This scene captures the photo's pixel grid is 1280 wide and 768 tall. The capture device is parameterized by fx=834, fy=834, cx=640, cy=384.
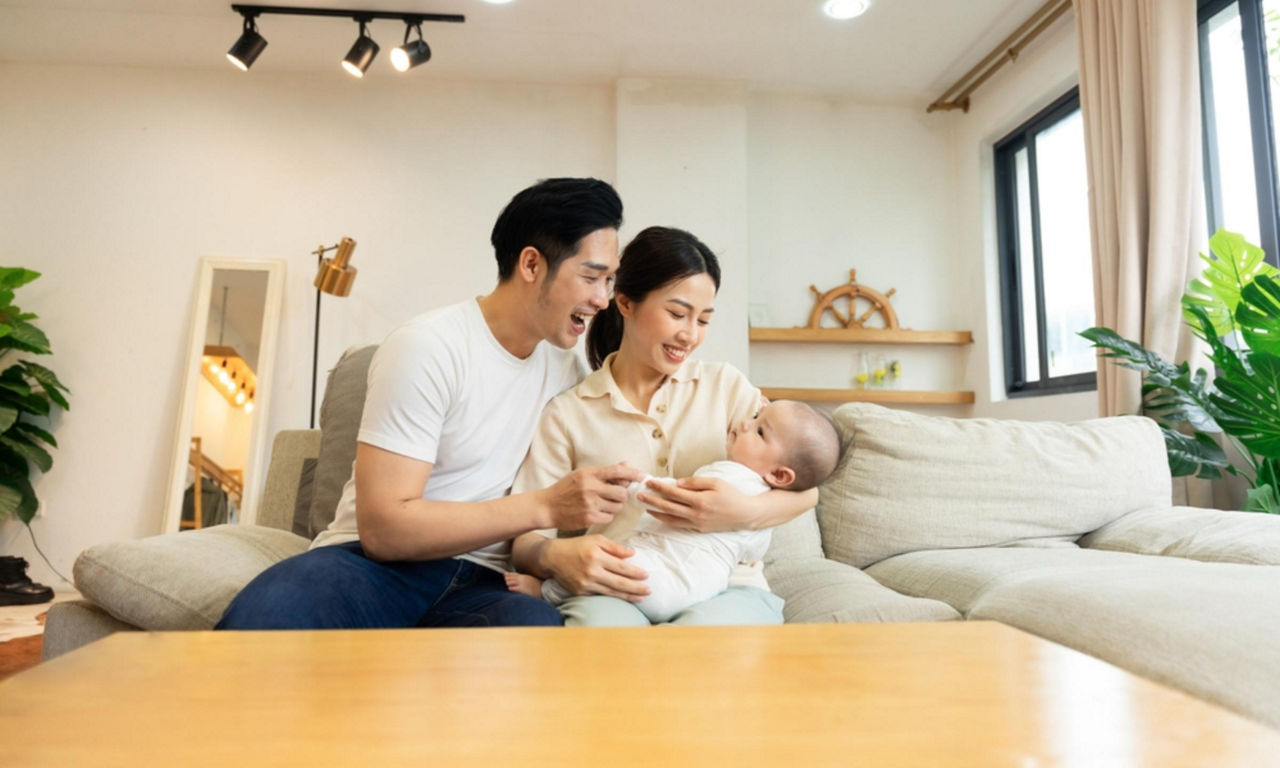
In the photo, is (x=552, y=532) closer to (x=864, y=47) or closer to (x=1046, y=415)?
(x=1046, y=415)

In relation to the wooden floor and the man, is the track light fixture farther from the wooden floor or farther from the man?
the man

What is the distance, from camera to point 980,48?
427cm

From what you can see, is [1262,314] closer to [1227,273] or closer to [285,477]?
[1227,273]

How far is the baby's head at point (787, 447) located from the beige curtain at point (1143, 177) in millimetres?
2125

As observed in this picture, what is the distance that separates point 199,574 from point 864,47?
403cm

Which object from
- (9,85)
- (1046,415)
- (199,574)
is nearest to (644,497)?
(199,574)

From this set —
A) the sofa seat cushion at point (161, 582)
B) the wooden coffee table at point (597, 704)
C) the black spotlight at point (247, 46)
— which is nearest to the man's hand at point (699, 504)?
the wooden coffee table at point (597, 704)

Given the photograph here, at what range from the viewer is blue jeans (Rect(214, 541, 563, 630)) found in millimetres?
1153

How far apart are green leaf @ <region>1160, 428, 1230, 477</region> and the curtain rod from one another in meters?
2.09

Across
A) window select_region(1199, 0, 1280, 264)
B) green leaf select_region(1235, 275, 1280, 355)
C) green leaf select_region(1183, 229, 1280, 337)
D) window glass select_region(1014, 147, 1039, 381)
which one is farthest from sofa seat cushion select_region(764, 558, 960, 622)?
window glass select_region(1014, 147, 1039, 381)

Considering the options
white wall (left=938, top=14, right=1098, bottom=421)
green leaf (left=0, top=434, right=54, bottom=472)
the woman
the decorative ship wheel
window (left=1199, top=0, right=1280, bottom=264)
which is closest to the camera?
the woman

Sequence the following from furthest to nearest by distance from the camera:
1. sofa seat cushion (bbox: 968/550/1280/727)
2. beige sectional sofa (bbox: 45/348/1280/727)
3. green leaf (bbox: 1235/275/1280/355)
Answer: green leaf (bbox: 1235/275/1280/355), beige sectional sofa (bbox: 45/348/1280/727), sofa seat cushion (bbox: 968/550/1280/727)

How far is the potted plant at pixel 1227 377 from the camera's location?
238 centimetres

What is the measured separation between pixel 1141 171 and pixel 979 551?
218cm
